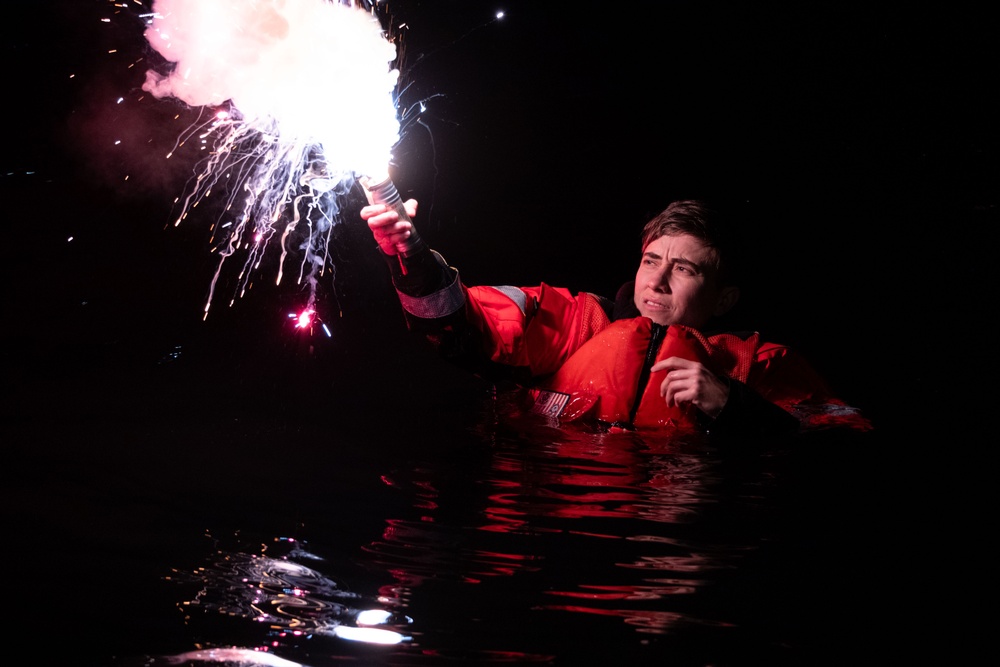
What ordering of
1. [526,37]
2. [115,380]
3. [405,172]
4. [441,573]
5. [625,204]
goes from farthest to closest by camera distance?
[625,204], [405,172], [526,37], [115,380], [441,573]

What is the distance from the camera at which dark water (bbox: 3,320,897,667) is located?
1.26m

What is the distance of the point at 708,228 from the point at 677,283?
0.26m

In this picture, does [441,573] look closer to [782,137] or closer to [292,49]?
[292,49]

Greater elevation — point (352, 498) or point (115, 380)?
point (115, 380)

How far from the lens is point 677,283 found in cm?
340

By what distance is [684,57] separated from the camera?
573 cm

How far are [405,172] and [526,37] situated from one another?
1.28 metres

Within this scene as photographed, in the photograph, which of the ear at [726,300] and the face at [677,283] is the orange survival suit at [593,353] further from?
the ear at [726,300]

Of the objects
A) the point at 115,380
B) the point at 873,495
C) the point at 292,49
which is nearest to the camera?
the point at 873,495

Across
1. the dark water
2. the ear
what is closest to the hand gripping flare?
the dark water

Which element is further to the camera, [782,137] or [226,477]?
[782,137]

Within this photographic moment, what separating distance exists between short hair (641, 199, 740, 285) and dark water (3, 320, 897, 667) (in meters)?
0.87

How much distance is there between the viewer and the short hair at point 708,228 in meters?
3.41

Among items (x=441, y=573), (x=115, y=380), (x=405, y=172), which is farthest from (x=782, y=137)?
(x=441, y=573)
